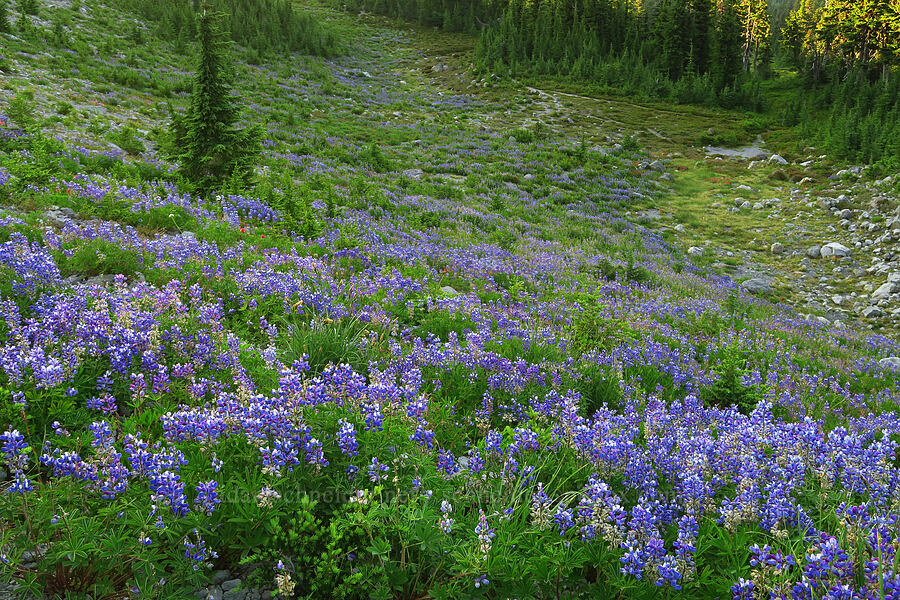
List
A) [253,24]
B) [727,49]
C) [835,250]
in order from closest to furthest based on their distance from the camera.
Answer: [835,250] → [253,24] → [727,49]

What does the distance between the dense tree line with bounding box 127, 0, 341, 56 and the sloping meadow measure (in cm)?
4031

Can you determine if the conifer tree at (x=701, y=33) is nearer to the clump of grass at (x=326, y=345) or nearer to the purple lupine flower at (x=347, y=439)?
the clump of grass at (x=326, y=345)

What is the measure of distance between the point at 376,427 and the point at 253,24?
62.3 metres

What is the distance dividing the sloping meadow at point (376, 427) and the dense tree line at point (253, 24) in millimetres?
40309

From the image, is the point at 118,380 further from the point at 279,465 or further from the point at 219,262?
the point at 219,262

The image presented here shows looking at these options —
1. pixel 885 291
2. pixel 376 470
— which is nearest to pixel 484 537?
pixel 376 470

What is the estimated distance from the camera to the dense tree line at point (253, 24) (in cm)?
4162

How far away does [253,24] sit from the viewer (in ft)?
169

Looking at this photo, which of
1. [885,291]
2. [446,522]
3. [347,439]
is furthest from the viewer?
[885,291]

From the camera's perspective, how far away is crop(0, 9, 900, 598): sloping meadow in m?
2.30

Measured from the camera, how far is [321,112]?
34.6 meters

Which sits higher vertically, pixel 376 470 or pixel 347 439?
pixel 347 439

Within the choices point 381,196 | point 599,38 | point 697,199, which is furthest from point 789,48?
point 381,196

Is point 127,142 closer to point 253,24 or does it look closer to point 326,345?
point 326,345
